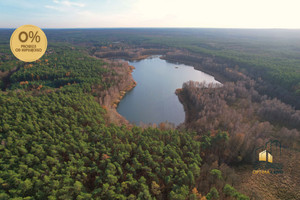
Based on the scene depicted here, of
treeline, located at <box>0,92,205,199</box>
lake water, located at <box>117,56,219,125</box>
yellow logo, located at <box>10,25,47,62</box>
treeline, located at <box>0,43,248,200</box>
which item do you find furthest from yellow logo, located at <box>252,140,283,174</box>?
Result: yellow logo, located at <box>10,25,47,62</box>

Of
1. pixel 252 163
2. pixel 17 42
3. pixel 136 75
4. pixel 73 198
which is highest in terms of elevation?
pixel 17 42

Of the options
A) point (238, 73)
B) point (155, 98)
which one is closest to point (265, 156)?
point (155, 98)

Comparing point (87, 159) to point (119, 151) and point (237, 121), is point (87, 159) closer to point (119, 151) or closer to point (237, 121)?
point (119, 151)

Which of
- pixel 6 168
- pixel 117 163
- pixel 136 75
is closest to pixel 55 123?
pixel 6 168

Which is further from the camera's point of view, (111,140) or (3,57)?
(3,57)

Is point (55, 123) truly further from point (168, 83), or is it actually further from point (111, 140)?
point (168, 83)

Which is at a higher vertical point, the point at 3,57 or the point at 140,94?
the point at 3,57

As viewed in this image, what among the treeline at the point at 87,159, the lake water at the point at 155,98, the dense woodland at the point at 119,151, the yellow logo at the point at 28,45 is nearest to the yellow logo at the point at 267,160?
the dense woodland at the point at 119,151

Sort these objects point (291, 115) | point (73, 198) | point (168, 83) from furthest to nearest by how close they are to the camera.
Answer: point (168, 83), point (291, 115), point (73, 198)
